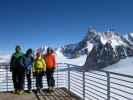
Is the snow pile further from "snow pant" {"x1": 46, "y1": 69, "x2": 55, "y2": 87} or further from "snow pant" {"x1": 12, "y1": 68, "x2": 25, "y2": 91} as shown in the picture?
"snow pant" {"x1": 12, "y1": 68, "x2": 25, "y2": 91}

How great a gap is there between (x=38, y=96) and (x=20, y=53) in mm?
1552

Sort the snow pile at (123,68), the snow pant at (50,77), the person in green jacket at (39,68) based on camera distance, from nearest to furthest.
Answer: the person in green jacket at (39,68) → the snow pant at (50,77) → the snow pile at (123,68)

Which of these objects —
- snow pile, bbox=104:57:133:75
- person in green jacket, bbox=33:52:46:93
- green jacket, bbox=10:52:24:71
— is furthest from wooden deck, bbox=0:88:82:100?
snow pile, bbox=104:57:133:75

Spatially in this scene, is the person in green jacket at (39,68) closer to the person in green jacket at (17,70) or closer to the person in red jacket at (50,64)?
the person in red jacket at (50,64)

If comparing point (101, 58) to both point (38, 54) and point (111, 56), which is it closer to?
point (111, 56)

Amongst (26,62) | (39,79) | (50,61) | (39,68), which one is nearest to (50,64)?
(50,61)

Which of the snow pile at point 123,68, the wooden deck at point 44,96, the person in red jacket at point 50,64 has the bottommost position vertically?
the snow pile at point 123,68

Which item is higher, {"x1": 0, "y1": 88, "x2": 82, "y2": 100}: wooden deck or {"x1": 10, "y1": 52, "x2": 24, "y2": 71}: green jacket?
{"x1": 10, "y1": 52, "x2": 24, "y2": 71}: green jacket

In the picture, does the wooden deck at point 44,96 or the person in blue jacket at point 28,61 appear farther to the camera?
the person in blue jacket at point 28,61

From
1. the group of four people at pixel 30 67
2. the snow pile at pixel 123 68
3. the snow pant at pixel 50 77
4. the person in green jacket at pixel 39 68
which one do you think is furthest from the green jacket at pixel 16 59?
the snow pile at pixel 123 68

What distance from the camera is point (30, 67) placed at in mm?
12047

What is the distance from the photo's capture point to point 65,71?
13109 mm

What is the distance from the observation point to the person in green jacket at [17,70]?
11727 millimetres

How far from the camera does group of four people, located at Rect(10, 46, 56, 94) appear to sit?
1177 centimetres
